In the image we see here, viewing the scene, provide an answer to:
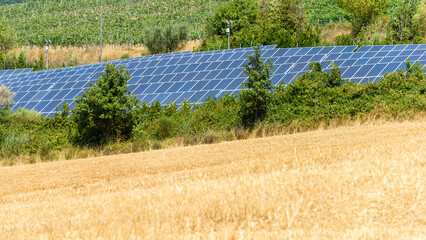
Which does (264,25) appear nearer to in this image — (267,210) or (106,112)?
(106,112)

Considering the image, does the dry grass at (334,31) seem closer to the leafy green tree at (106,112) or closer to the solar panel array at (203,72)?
the solar panel array at (203,72)

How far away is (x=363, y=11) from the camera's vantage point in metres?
67.7

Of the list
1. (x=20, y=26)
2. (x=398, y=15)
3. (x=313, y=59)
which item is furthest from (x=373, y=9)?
(x=20, y=26)

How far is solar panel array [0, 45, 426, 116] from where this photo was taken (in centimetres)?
3428

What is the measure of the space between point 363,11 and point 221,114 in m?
43.8

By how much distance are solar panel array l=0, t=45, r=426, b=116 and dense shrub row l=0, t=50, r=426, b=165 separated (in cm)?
215

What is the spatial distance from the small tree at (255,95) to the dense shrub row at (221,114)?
→ 0.06 meters

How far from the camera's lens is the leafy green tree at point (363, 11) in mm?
67125

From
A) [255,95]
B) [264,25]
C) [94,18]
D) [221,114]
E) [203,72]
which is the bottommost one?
[94,18]

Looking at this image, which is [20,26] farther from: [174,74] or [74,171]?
[74,171]

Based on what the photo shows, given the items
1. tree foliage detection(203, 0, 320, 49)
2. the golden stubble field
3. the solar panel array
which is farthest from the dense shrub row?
the golden stubble field

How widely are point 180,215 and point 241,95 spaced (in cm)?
2290

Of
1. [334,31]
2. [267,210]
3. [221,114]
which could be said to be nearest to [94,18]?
[334,31]

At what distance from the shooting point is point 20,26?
11694 centimetres
